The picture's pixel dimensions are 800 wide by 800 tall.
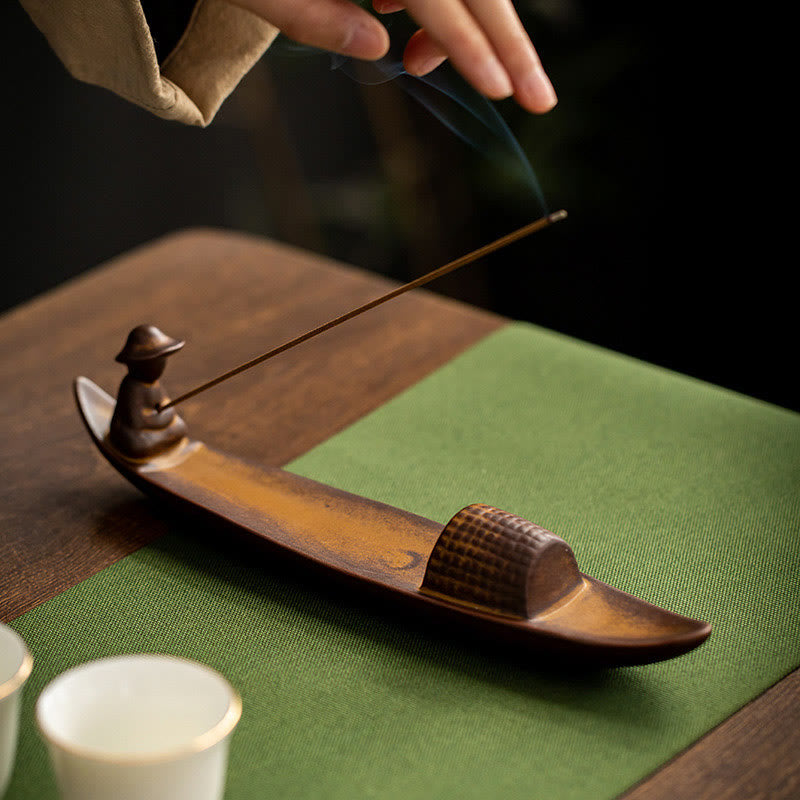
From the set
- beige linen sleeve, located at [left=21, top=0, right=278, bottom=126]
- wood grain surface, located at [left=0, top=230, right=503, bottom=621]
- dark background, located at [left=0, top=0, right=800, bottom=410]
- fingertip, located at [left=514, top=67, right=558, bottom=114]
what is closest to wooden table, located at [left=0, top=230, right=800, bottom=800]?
wood grain surface, located at [left=0, top=230, right=503, bottom=621]

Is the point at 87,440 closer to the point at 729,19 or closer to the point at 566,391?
the point at 566,391

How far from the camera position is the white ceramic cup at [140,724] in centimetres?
52

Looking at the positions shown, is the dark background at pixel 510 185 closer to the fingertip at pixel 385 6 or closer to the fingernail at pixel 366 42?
the fingertip at pixel 385 6

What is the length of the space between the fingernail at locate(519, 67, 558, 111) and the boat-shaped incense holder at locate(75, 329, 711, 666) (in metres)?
0.28

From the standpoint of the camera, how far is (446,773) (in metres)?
0.64

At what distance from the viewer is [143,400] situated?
91 cm

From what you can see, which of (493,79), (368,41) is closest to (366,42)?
(368,41)

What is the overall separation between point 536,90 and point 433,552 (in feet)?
1.06

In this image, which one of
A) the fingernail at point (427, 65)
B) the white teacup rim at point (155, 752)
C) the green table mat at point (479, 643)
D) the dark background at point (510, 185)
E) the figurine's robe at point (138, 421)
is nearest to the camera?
the white teacup rim at point (155, 752)

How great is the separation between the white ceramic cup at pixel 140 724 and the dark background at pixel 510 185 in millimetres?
1792

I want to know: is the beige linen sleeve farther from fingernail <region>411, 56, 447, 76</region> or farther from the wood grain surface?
the wood grain surface

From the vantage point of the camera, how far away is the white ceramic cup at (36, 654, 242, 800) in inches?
20.4

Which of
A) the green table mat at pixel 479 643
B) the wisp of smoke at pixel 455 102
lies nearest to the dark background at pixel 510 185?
the green table mat at pixel 479 643

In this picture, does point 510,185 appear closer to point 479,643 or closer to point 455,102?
point 455,102
